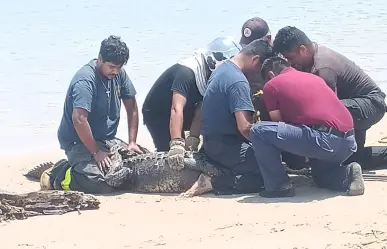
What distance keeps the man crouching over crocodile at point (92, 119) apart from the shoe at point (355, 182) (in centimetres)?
208

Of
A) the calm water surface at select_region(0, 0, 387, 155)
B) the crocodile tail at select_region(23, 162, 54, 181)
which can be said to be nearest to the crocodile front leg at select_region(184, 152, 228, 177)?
the crocodile tail at select_region(23, 162, 54, 181)

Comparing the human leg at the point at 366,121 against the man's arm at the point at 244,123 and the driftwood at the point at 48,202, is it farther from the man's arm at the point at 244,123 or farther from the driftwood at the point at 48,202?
the driftwood at the point at 48,202

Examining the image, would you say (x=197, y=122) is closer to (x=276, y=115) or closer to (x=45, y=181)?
(x=276, y=115)

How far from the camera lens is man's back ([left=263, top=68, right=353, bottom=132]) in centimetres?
688

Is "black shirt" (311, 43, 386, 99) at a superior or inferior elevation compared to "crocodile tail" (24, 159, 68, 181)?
superior

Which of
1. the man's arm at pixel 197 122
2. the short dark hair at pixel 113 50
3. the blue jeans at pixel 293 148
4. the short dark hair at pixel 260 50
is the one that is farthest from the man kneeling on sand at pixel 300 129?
the short dark hair at pixel 113 50

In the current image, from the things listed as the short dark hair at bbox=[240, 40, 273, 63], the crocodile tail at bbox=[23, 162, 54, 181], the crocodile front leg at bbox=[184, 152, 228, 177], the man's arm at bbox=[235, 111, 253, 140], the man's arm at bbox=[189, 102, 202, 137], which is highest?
the short dark hair at bbox=[240, 40, 273, 63]

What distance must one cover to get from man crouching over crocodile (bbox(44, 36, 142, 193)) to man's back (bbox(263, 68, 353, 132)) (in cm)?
138

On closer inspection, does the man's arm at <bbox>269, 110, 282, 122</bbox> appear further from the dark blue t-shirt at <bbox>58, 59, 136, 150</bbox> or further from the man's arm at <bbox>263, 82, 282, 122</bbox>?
the dark blue t-shirt at <bbox>58, 59, 136, 150</bbox>

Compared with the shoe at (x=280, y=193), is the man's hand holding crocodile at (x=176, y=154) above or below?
above

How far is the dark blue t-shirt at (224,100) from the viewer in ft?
23.2

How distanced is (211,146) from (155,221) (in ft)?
3.48

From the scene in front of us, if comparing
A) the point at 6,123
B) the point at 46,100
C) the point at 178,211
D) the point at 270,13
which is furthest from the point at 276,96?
the point at 270,13

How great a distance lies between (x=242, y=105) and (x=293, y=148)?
56cm
